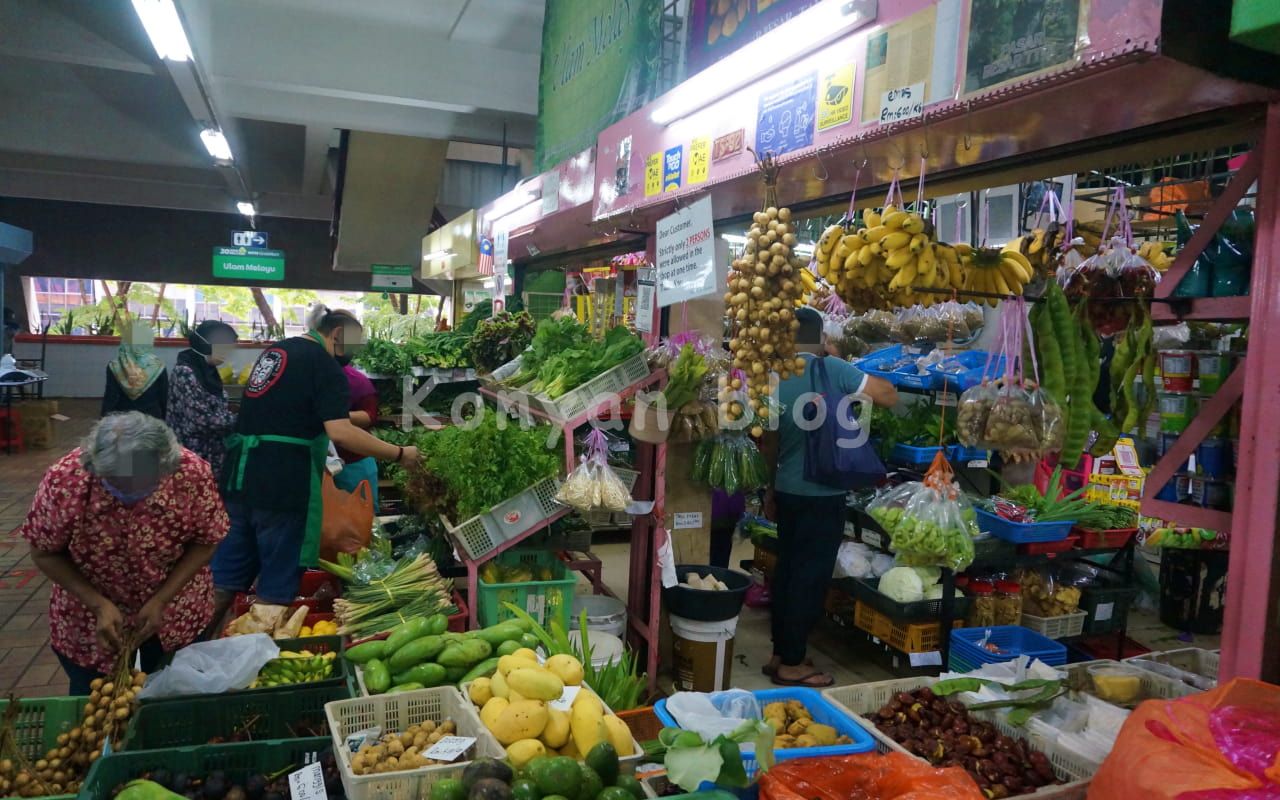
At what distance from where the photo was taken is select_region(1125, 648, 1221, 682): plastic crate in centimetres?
293

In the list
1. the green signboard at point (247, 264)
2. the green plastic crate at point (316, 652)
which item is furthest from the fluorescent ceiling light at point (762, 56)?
the green signboard at point (247, 264)

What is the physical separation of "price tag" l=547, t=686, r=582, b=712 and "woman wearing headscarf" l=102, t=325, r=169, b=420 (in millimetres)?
4838

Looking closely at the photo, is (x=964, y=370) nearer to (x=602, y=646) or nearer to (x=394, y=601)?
(x=602, y=646)

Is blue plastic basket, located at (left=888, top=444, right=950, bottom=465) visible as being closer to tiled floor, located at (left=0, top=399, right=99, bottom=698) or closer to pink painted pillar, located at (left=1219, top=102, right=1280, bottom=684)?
pink painted pillar, located at (left=1219, top=102, right=1280, bottom=684)

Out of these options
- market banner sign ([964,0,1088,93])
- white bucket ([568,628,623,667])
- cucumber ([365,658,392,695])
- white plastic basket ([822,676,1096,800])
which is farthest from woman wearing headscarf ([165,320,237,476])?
market banner sign ([964,0,1088,93])

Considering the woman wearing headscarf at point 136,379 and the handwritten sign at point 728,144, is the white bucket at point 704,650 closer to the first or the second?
the handwritten sign at point 728,144

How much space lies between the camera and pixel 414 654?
9.31ft

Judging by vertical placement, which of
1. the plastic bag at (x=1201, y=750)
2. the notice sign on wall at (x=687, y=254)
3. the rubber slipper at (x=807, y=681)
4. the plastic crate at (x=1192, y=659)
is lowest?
the rubber slipper at (x=807, y=681)

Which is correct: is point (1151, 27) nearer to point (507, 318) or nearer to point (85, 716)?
point (85, 716)

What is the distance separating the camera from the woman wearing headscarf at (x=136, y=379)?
600cm

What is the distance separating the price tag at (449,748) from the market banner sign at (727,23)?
280 cm

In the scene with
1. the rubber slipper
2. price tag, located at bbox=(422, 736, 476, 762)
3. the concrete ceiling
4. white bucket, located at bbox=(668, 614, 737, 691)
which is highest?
the concrete ceiling

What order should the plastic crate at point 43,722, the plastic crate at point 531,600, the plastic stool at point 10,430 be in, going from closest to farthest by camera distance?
the plastic crate at point 43,722
the plastic crate at point 531,600
the plastic stool at point 10,430

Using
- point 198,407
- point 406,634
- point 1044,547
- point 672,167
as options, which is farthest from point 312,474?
point 1044,547
